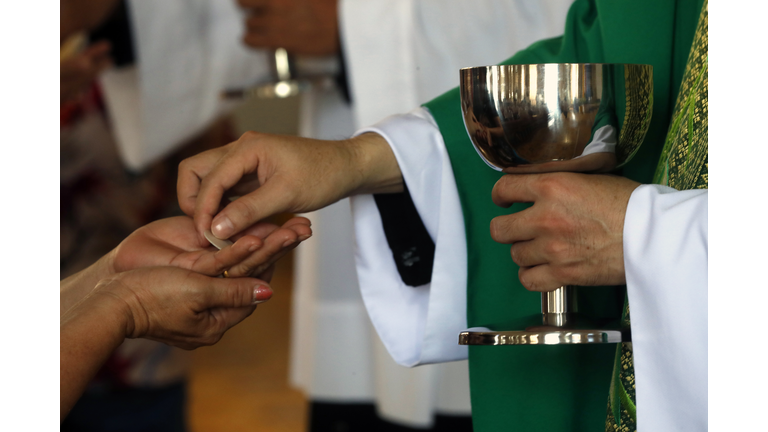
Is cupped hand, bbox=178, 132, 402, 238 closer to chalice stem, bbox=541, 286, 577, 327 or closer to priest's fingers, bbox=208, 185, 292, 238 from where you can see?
priest's fingers, bbox=208, 185, 292, 238

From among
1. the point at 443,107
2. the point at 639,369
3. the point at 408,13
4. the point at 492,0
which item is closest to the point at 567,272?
the point at 639,369

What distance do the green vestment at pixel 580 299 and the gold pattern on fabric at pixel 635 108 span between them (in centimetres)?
12

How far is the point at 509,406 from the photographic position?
57 cm

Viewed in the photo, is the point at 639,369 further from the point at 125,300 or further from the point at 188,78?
the point at 188,78

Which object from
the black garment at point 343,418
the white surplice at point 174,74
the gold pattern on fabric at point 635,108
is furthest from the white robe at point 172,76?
the gold pattern on fabric at point 635,108

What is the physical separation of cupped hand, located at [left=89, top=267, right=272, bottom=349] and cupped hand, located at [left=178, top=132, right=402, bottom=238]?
0.04 metres

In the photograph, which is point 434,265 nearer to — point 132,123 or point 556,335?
point 556,335

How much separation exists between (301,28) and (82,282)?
0.72 m

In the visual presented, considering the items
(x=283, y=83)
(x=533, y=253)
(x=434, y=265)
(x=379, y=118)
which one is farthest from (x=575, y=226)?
(x=283, y=83)

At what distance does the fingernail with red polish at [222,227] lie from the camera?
480mm

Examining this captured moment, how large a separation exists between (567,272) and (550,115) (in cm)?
11

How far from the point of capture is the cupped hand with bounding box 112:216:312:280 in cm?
48

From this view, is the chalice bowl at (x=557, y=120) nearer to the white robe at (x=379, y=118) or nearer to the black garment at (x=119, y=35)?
the white robe at (x=379, y=118)

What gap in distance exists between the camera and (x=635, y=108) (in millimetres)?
445
